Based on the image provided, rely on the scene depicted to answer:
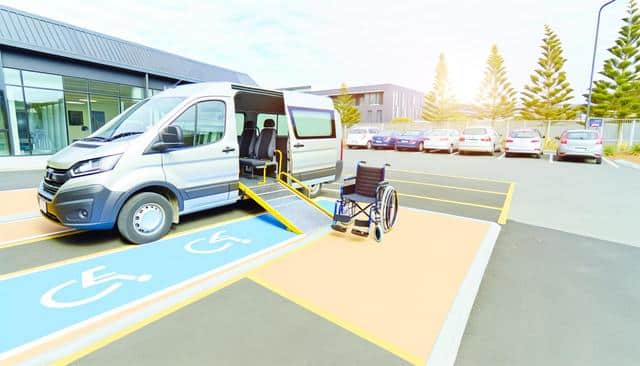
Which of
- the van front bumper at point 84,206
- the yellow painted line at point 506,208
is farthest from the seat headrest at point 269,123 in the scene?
the yellow painted line at point 506,208

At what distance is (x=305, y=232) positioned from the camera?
15.7 ft

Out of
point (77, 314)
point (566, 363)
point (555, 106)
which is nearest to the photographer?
point (566, 363)

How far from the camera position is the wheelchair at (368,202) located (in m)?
4.55

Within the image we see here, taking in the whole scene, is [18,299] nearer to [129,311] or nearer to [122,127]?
[129,311]

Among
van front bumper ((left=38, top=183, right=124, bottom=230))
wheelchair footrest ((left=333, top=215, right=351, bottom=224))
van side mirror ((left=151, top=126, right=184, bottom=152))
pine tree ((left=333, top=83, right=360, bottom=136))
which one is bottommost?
wheelchair footrest ((left=333, top=215, right=351, bottom=224))

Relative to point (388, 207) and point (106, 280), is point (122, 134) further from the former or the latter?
point (388, 207)

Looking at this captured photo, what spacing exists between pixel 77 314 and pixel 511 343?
3.58 meters

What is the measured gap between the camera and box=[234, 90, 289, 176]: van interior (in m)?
6.66

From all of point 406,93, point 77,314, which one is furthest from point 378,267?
point 406,93

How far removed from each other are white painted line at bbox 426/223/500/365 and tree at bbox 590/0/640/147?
106 feet

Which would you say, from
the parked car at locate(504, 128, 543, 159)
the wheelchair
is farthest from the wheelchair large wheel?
the parked car at locate(504, 128, 543, 159)

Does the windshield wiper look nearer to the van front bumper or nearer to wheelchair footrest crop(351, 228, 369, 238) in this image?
the van front bumper

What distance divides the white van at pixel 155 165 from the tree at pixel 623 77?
32.5 meters

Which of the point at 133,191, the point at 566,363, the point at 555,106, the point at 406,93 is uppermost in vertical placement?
the point at 406,93
